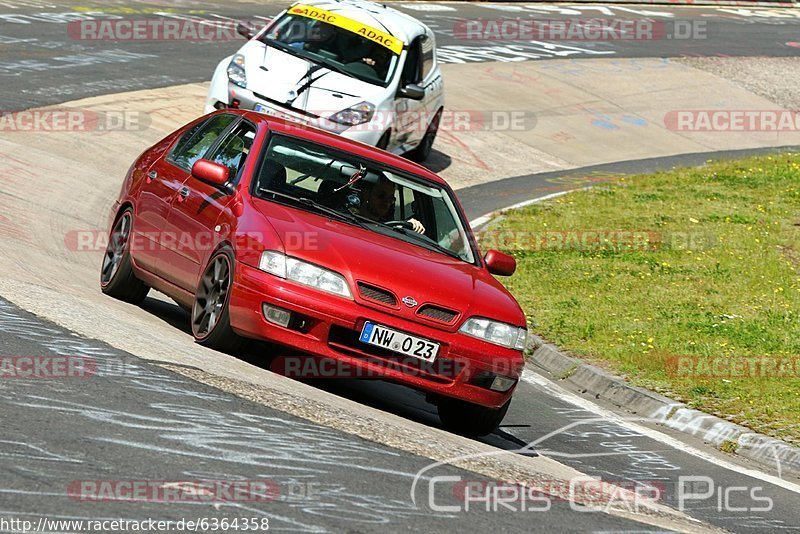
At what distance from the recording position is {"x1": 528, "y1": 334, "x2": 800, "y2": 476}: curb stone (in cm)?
980

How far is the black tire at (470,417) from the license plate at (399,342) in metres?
0.72

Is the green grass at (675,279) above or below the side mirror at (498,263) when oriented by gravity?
below

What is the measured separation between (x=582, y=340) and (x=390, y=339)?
14.9 ft

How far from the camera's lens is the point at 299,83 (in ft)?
54.7

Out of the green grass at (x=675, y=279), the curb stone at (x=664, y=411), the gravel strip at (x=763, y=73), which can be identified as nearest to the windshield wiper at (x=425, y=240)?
the curb stone at (x=664, y=411)

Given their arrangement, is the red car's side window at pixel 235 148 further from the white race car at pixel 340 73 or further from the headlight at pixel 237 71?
the headlight at pixel 237 71

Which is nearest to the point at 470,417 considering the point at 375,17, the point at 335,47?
the point at 335,47

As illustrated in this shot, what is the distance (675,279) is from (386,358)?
741 centimetres

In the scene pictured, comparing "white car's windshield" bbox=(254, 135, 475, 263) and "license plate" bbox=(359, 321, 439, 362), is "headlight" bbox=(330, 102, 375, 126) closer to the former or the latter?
"white car's windshield" bbox=(254, 135, 475, 263)

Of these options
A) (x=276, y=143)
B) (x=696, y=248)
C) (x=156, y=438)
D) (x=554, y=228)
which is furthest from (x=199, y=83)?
(x=156, y=438)

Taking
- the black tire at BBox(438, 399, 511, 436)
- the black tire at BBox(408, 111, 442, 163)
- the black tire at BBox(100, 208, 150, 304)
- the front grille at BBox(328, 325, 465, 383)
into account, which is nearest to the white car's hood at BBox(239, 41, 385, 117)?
the black tire at BBox(408, 111, 442, 163)

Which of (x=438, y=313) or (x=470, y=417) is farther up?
(x=438, y=313)

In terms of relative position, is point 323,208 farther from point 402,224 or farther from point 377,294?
point 377,294

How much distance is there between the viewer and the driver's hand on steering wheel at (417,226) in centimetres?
972
